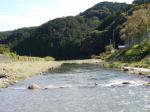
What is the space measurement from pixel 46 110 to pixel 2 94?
14146 millimetres

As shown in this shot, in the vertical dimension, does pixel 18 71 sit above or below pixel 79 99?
above

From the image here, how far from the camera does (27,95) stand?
160ft

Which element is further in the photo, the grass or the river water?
the grass

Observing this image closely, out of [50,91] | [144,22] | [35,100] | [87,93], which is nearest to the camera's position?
[35,100]

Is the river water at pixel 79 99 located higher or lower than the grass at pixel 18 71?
lower

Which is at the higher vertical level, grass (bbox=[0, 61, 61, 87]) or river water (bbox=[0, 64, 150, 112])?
grass (bbox=[0, 61, 61, 87])

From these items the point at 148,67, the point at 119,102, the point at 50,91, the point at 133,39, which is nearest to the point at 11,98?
the point at 50,91

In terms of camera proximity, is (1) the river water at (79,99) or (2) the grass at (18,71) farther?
(2) the grass at (18,71)

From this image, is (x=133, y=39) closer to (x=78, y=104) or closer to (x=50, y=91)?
(x=50, y=91)

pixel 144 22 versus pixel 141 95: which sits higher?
pixel 144 22

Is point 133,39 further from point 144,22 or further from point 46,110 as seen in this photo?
point 46,110

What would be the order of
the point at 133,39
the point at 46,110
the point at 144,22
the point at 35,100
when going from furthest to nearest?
the point at 133,39, the point at 144,22, the point at 35,100, the point at 46,110

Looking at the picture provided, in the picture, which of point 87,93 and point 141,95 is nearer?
point 141,95

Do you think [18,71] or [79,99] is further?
[18,71]
